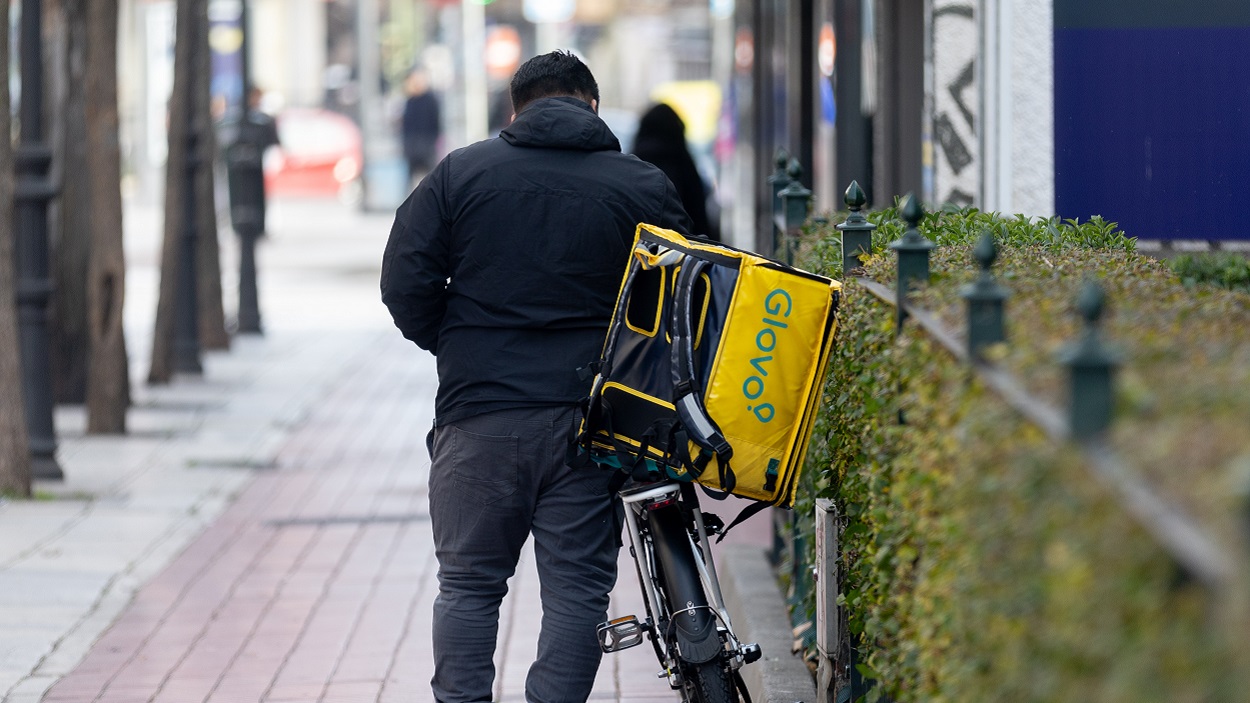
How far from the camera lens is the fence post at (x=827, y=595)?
3869mm

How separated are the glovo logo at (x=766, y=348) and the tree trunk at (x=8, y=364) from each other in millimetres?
5176

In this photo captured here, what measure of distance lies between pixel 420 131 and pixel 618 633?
80.6ft

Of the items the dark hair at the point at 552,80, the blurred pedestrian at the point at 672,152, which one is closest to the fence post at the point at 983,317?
the dark hair at the point at 552,80

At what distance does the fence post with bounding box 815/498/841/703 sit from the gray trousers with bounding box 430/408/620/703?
18.6 inches

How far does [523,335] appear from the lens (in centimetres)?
389

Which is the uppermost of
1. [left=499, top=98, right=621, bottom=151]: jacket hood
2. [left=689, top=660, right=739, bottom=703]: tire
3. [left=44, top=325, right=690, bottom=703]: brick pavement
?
[left=499, top=98, right=621, bottom=151]: jacket hood

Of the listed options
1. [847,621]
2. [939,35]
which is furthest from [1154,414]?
[939,35]

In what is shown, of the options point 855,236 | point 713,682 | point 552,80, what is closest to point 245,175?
point 552,80

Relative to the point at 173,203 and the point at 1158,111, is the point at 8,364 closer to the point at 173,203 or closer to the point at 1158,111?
the point at 173,203

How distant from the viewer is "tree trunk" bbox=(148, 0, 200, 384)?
11398mm

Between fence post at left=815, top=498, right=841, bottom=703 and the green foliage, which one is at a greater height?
the green foliage

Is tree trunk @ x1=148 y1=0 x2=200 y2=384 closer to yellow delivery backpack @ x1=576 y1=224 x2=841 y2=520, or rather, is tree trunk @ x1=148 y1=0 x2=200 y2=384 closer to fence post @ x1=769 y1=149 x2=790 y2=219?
fence post @ x1=769 y1=149 x2=790 y2=219

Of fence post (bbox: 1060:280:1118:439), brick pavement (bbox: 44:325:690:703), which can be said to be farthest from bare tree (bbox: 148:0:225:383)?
fence post (bbox: 1060:280:1118:439)

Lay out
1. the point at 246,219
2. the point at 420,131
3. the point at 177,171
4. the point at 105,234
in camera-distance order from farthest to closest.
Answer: the point at 420,131 < the point at 246,219 < the point at 177,171 < the point at 105,234
